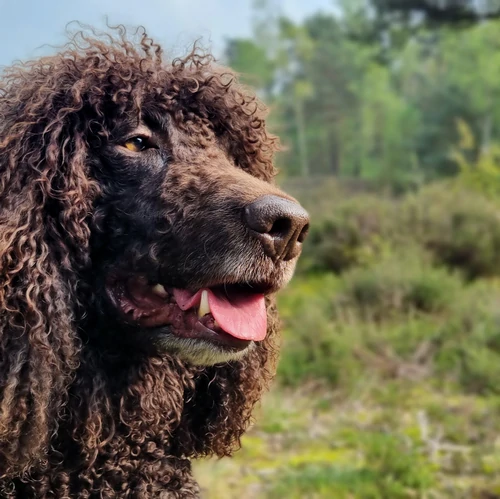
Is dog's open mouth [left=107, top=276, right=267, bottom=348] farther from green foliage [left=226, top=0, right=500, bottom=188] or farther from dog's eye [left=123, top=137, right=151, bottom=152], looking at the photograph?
green foliage [left=226, top=0, right=500, bottom=188]

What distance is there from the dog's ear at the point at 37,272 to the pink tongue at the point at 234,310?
1.02 feet

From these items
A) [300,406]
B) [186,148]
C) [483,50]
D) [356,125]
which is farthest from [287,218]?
[356,125]

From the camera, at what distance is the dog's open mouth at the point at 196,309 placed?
1692 mm

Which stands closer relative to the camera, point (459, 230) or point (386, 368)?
point (386, 368)

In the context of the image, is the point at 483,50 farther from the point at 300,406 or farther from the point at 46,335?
the point at 46,335

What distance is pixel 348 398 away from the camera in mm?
5215

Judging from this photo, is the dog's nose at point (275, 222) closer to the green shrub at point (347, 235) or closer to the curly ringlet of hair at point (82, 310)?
the curly ringlet of hair at point (82, 310)

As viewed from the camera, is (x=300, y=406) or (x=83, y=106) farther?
(x=300, y=406)

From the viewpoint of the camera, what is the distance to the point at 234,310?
175 centimetres

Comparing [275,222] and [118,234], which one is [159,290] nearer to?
[118,234]

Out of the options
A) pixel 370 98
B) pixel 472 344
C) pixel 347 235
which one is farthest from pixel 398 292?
pixel 370 98

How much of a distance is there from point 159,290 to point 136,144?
44cm

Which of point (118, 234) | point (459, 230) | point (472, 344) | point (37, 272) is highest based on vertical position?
point (118, 234)

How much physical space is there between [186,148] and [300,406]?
368cm
